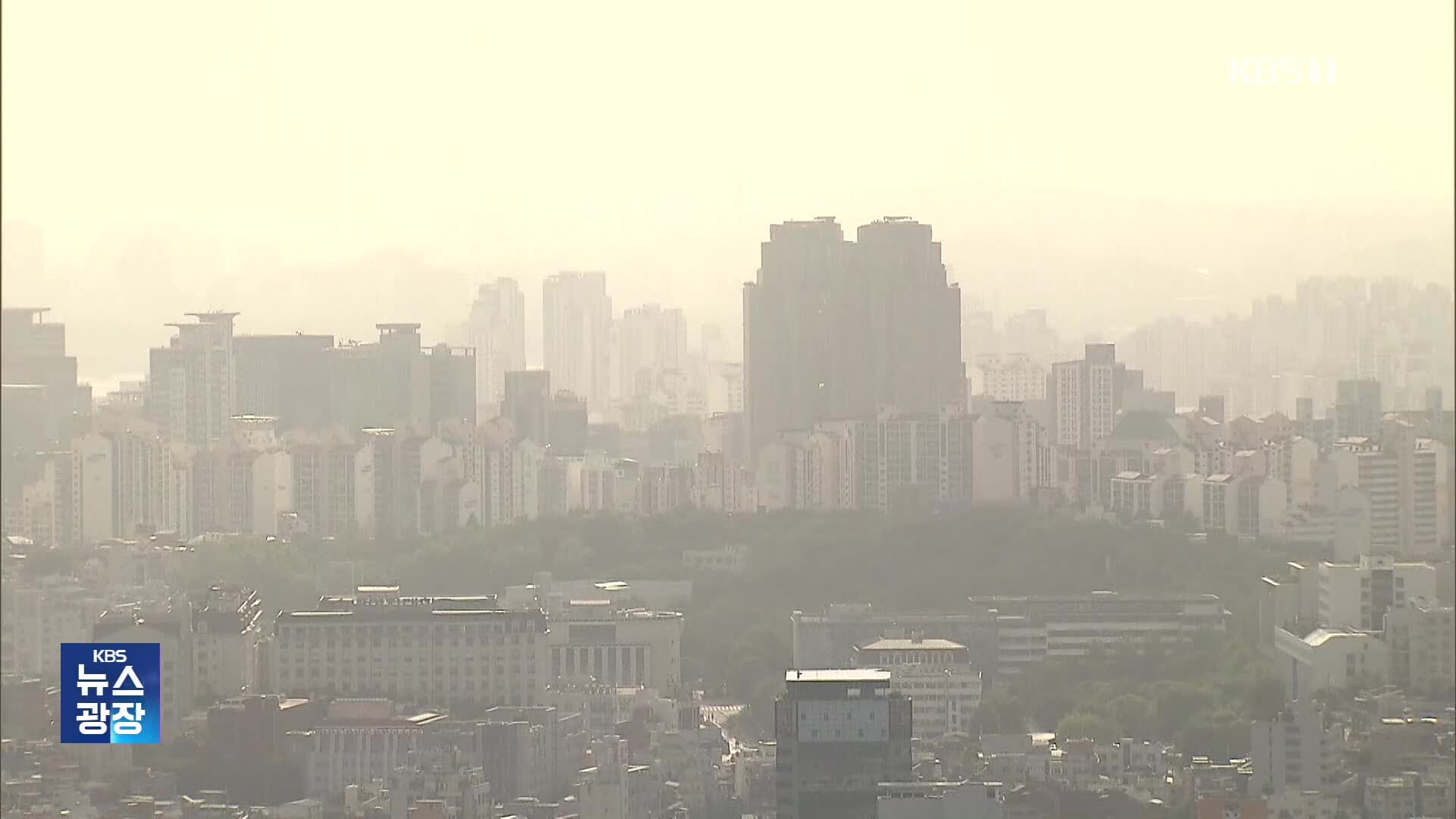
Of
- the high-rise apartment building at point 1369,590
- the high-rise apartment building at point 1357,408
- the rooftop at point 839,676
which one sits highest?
the high-rise apartment building at point 1357,408

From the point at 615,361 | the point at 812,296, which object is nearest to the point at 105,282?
the point at 615,361

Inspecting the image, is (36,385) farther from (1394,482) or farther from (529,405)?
(1394,482)

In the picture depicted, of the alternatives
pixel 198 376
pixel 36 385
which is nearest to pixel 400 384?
pixel 198 376

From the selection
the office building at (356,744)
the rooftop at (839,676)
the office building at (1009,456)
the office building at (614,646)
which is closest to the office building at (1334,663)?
the rooftop at (839,676)

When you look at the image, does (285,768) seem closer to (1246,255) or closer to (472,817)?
(472,817)

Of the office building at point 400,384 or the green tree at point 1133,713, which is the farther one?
the office building at point 400,384

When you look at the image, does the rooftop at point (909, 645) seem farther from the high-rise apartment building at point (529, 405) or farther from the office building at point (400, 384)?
the office building at point (400, 384)
